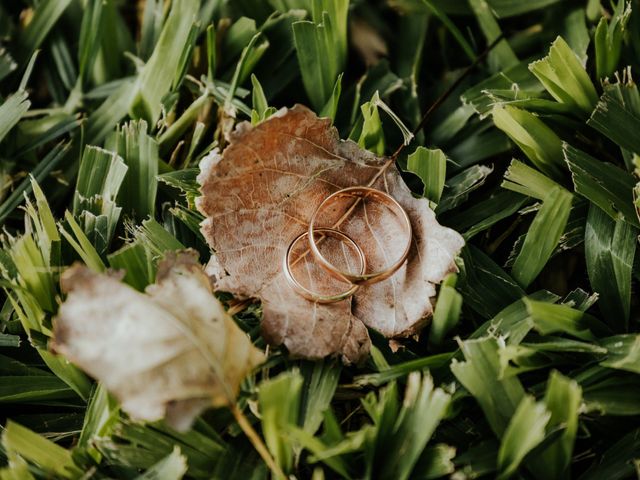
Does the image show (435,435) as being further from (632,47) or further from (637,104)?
(632,47)

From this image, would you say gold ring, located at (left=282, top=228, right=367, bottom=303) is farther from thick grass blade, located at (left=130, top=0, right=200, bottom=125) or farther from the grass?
thick grass blade, located at (left=130, top=0, right=200, bottom=125)

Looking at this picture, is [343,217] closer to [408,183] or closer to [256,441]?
[408,183]

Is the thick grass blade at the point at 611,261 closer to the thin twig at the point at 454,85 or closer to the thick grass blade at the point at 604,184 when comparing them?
the thick grass blade at the point at 604,184

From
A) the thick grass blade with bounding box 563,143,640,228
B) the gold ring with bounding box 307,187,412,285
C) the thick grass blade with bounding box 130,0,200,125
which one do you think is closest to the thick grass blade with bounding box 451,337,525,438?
the gold ring with bounding box 307,187,412,285

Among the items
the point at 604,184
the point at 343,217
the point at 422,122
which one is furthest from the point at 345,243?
the point at 604,184

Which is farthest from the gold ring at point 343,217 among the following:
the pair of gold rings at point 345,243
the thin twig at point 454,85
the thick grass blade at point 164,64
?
the thick grass blade at point 164,64

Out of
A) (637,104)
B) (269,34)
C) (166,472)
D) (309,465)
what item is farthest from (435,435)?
(269,34)
